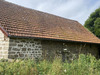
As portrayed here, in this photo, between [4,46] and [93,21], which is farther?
[93,21]

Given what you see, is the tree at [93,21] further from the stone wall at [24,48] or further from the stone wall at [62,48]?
the stone wall at [24,48]

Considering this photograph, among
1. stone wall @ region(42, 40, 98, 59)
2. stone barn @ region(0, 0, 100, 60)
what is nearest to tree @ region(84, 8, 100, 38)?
stone wall @ region(42, 40, 98, 59)

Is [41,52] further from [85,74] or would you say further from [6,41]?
[85,74]

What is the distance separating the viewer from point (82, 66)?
15.1 feet

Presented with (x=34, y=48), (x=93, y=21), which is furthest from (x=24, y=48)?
(x=93, y=21)

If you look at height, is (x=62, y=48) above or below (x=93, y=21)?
below

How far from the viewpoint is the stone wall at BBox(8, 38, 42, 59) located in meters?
6.59

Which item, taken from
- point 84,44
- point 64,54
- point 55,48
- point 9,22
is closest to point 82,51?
point 84,44

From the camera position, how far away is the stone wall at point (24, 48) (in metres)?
6.59

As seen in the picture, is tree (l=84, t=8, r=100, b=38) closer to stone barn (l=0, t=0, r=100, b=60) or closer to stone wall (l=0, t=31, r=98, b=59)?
stone barn (l=0, t=0, r=100, b=60)

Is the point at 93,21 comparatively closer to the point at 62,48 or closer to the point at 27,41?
the point at 62,48

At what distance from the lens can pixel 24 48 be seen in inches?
276

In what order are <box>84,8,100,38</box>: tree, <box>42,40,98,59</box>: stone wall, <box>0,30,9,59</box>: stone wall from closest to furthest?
1. <box>0,30,9,59</box>: stone wall
2. <box>42,40,98,59</box>: stone wall
3. <box>84,8,100,38</box>: tree

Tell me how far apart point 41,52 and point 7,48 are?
7.25ft
